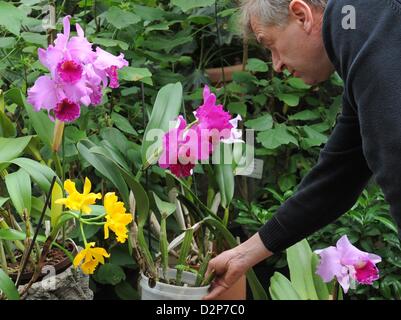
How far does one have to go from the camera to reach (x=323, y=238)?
6.86 feet

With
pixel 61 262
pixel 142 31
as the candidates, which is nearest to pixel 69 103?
pixel 61 262

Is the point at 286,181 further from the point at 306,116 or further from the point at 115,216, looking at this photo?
the point at 115,216

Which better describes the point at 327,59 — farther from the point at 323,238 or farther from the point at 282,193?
the point at 282,193

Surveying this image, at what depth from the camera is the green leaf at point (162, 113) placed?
1511mm

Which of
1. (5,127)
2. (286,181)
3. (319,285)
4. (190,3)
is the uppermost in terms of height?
(190,3)

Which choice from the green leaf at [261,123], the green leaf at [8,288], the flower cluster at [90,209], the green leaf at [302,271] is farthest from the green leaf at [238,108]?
the green leaf at [8,288]

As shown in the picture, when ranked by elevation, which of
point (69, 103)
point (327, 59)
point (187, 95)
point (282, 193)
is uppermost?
point (327, 59)

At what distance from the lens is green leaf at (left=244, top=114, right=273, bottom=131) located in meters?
2.13

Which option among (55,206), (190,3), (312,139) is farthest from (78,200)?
(312,139)

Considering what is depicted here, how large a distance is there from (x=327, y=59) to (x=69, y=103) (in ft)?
1.67

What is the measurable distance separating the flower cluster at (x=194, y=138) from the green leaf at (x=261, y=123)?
0.67 m

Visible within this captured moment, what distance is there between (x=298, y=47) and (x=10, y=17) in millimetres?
729

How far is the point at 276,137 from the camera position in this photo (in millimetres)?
2092

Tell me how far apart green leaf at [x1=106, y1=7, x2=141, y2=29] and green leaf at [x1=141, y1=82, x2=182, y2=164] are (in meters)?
0.30
